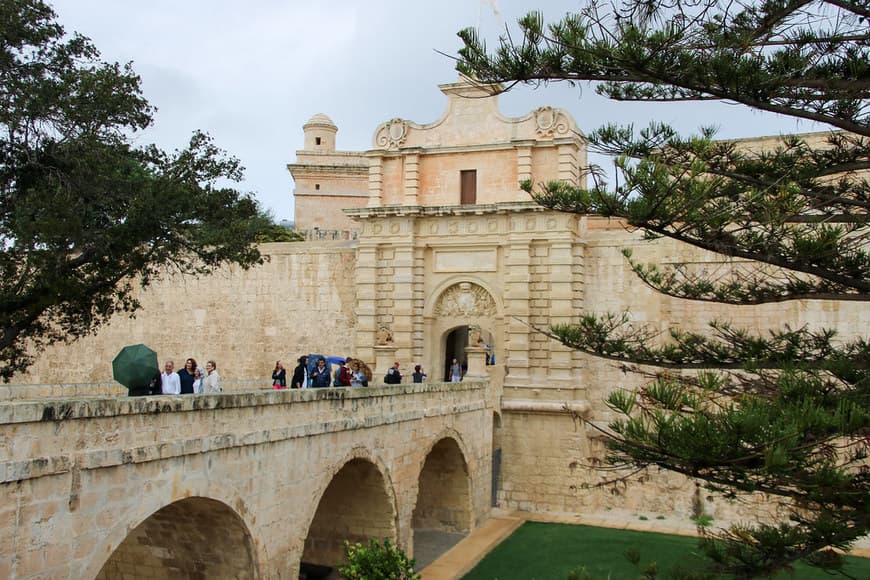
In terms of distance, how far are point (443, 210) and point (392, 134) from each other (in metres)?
2.27

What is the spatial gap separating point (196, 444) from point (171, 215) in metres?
4.97

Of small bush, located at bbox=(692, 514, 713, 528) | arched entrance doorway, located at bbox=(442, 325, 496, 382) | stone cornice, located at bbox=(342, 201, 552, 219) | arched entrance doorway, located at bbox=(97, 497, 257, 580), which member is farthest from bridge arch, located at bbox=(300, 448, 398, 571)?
stone cornice, located at bbox=(342, 201, 552, 219)

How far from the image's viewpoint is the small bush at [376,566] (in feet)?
35.4

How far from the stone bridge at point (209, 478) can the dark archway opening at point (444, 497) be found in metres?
1.33

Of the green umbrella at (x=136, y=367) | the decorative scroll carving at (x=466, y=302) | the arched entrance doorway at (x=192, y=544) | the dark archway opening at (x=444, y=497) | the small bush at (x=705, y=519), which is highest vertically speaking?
the decorative scroll carving at (x=466, y=302)

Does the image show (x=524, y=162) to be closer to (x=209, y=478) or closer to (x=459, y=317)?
(x=459, y=317)

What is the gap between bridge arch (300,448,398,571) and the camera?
12.4 metres

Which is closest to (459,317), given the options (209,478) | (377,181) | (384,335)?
(384,335)

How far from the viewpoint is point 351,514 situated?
41.4 feet

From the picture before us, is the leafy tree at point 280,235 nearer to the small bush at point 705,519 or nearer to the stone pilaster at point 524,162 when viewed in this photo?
the stone pilaster at point 524,162

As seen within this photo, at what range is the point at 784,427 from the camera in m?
4.95

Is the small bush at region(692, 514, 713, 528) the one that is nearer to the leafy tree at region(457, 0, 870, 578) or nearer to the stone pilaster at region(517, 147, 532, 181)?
the stone pilaster at region(517, 147, 532, 181)

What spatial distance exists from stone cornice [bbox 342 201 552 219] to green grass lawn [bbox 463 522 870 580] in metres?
6.46

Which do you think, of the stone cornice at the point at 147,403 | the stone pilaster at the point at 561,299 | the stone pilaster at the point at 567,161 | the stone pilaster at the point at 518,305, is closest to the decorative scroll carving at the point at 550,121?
the stone pilaster at the point at 567,161
